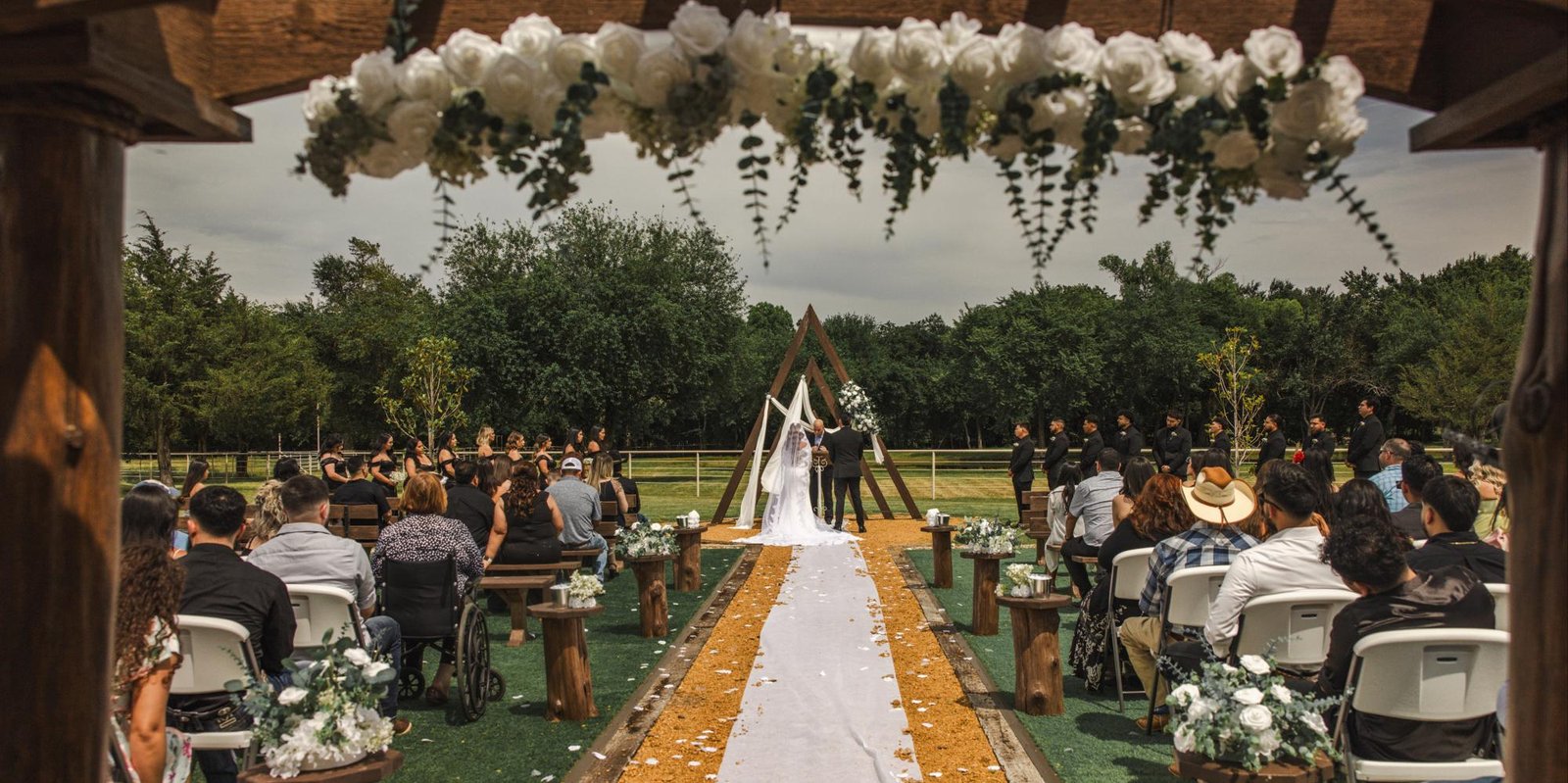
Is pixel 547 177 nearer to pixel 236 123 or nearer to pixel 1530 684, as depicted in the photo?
pixel 236 123

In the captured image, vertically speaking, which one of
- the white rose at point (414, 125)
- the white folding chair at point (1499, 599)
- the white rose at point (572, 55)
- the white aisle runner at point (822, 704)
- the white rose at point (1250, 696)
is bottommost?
the white aisle runner at point (822, 704)

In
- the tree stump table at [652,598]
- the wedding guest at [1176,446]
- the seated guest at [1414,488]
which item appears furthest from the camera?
the wedding guest at [1176,446]

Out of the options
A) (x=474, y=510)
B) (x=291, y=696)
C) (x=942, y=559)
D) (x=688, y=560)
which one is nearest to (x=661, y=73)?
(x=291, y=696)

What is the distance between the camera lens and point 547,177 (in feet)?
9.14

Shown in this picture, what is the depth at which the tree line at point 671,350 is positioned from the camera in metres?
31.7

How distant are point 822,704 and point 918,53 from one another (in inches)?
181

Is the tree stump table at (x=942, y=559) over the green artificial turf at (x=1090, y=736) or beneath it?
over

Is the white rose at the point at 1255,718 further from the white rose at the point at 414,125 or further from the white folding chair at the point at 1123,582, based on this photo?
the white rose at the point at 414,125

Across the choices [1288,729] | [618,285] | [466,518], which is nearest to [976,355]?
[618,285]

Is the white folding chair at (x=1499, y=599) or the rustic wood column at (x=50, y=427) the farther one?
the white folding chair at (x=1499, y=599)

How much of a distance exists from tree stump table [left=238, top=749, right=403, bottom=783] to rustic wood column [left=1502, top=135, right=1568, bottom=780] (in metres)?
3.52

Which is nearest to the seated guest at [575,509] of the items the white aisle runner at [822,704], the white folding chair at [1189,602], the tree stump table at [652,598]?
the tree stump table at [652,598]

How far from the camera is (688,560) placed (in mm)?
11242

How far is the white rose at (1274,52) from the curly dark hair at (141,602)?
3.68m
